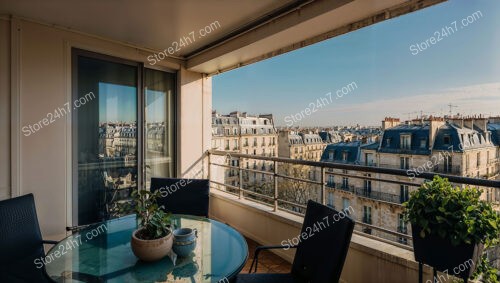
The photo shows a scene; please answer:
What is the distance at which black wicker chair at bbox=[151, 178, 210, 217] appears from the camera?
2316 millimetres

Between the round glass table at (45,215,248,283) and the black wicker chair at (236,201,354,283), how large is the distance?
280 mm

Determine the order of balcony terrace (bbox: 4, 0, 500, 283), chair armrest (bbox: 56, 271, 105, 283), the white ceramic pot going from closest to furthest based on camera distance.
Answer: chair armrest (bbox: 56, 271, 105, 283), the white ceramic pot, balcony terrace (bbox: 4, 0, 500, 283)

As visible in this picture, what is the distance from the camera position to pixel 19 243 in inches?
62.4

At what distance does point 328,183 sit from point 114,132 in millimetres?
2617

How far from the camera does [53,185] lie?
2.74 m

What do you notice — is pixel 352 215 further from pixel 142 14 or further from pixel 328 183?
pixel 142 14

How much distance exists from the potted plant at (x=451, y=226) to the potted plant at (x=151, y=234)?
4.71 feet

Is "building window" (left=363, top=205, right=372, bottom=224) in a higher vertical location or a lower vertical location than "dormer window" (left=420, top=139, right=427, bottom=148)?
lower

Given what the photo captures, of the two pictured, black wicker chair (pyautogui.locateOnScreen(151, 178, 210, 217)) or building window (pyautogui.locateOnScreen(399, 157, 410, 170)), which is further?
black wicker chair (pyautogui.locateOnScreen(151, 178, 210, 217))

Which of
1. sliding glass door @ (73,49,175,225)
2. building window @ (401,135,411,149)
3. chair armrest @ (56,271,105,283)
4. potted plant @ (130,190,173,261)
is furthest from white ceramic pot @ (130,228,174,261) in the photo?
sliding glass door @ (73,49,175,225)

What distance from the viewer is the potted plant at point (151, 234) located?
50.9 inches

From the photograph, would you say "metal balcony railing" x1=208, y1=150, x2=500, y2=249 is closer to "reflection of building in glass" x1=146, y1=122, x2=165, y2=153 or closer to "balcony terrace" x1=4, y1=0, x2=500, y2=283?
"balcony terrace" x1=4, y1=0, x2=500, y2=283

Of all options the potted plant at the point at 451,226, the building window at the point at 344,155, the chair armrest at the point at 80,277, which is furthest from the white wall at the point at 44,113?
the potted plant at the point at 451,226

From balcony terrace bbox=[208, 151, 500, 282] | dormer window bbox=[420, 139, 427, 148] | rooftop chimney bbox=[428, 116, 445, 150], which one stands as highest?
rooftop chimney bbox=[428, 116, 445, 150]
